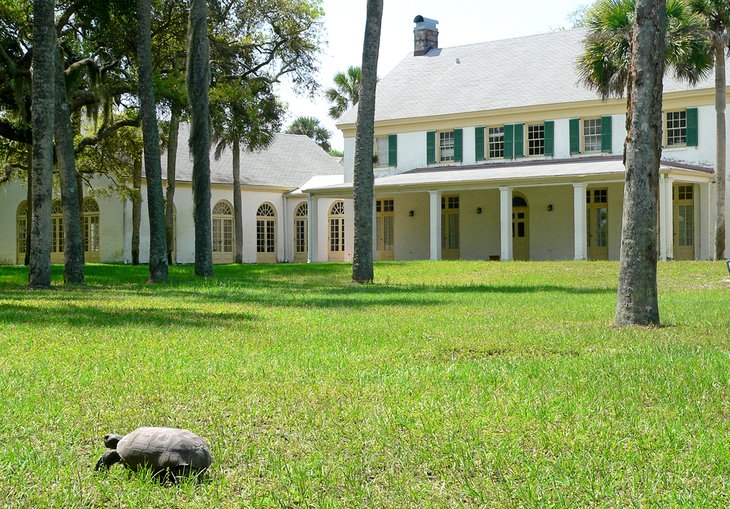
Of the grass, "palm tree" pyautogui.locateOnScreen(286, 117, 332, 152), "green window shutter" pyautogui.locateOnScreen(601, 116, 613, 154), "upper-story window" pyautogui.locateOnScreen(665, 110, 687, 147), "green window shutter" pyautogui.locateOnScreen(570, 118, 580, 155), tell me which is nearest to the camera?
the grass

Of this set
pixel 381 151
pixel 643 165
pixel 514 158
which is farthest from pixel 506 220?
pixel 643 165

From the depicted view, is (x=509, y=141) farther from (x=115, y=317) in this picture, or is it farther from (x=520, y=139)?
(x=115, y=317)

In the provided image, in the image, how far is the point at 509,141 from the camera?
3250 centimetres

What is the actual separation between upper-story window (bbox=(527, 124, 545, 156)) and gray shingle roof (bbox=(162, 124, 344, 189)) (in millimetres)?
13450

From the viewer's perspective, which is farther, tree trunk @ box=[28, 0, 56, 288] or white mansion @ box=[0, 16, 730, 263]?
white mansion @ box=[0, 16, 730, 263]

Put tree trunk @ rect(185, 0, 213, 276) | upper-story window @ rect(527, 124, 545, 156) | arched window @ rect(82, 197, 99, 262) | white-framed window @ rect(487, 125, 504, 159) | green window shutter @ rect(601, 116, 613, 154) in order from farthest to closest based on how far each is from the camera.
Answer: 1. arched window @ rect(82, 197, 99, 262)
2. white-framed window @ rect(487, 125, 504, 159)
3. upper-story window @ rect(527, 124, 545, 156)
4. green window shutter @ rect(601, 116, 613, 154)
5. tree trunk @ rect(185, 0, 213, 276)

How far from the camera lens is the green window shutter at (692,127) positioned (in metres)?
28.8

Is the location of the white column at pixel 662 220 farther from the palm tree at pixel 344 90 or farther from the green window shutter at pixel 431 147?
the palm tree at pixel 344 90

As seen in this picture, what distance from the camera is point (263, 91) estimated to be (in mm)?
31984

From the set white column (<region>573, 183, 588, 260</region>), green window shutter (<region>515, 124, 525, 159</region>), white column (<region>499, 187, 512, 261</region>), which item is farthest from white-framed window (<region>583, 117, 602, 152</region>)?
white column (<region>499, 187, 512, 261</region>)

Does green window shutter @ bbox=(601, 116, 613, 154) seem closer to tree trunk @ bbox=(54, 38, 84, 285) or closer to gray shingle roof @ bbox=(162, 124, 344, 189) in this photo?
gray shingle roof @ bbox=(162, 124, 344, 189)

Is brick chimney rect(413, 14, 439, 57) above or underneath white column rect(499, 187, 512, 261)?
above

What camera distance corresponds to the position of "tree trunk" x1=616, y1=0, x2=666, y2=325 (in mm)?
10797

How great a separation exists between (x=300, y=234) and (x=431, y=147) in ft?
32.4
